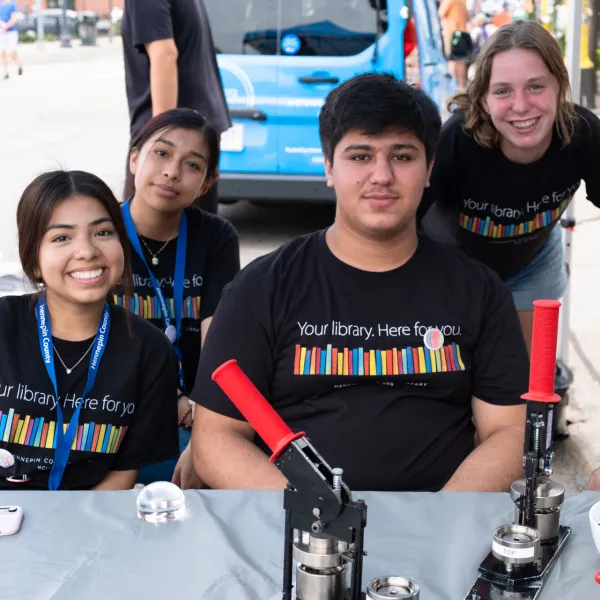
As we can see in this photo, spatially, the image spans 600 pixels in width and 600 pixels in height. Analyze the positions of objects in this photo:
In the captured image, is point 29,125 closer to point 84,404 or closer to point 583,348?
point 583,348

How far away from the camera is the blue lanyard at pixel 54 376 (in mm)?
2557

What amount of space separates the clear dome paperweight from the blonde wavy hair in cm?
178

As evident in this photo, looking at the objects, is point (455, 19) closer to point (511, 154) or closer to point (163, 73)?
point (163, 73)

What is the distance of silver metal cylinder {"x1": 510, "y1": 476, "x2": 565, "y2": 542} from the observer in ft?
5.52

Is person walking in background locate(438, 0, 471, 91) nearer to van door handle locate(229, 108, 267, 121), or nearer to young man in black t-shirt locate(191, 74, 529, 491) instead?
van door handle locate(229, 108, 267, 121)

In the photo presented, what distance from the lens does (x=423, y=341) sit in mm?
2484

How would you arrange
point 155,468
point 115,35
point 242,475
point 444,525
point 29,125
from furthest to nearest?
1. point 115,35
2. point 29,125
3. point 155,468
4. point 242,475
5. point 444,525

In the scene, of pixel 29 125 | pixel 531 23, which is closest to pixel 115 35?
pixel 29 125

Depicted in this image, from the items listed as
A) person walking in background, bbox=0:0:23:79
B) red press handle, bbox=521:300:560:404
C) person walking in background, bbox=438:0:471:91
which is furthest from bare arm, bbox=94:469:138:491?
person walking in background, bbox=0:0:23:79

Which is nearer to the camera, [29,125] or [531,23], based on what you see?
[531,23]

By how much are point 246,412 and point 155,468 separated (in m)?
1.67

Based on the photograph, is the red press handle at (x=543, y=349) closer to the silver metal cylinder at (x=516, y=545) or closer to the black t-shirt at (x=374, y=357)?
the silver metal cylinder at (x=516, y=545)

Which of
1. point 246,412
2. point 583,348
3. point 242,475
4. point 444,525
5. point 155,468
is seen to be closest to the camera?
point 246,412

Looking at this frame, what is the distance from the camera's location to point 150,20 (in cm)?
418
